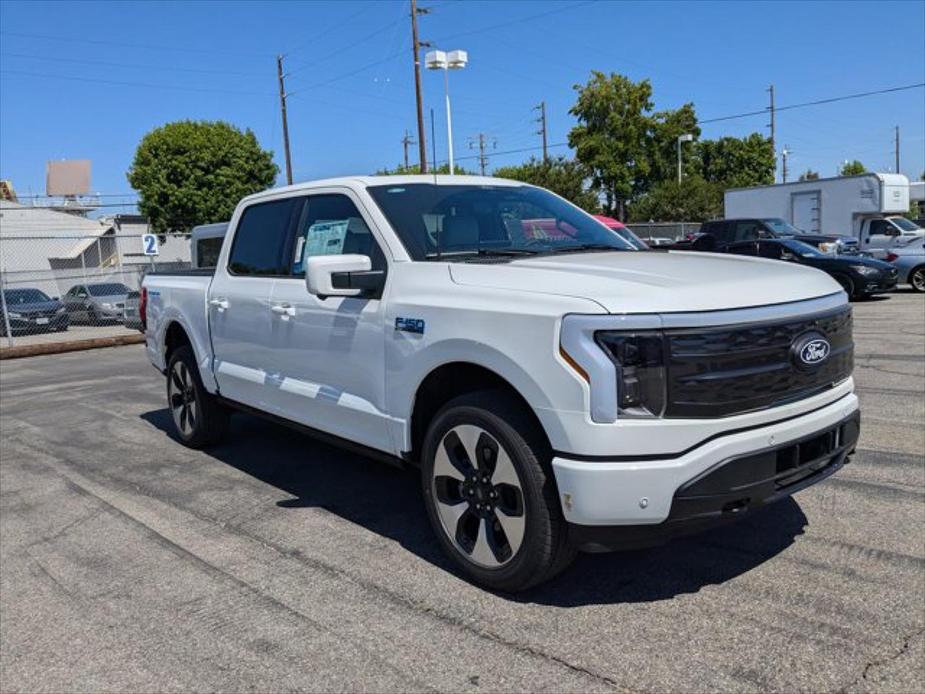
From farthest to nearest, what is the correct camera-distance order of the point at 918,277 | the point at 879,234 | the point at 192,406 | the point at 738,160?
the point at 738,160 < the point at 879,234 < the point at 918,277 < the point at 192,406

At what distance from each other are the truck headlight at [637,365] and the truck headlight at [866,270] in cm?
1567

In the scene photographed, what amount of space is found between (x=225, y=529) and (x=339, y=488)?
85 cm

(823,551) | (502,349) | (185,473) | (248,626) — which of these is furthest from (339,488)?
(823,551)

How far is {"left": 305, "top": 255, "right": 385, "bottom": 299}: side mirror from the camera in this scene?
3.86 metres

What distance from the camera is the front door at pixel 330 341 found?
13.3 feet

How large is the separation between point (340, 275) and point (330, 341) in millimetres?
543

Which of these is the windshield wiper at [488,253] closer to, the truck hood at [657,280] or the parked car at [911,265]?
the truck hood at [657,280]

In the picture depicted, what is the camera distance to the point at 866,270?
1658cm

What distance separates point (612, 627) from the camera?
3184mm

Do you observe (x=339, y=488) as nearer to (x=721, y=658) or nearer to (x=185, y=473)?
(x=185, y=473)

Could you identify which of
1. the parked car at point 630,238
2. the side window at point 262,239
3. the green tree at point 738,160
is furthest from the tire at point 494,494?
the green tree at point 738,160

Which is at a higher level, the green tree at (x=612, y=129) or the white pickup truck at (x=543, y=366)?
the green tree at (x=612, y=129)

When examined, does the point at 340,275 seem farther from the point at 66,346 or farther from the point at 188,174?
the point at 188,174

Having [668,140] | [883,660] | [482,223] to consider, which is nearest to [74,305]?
[482,223]
